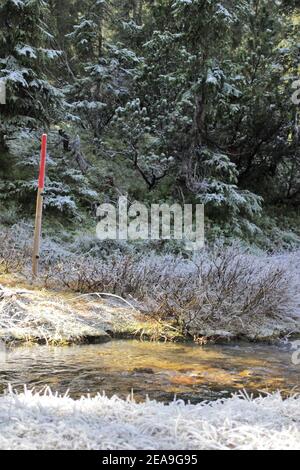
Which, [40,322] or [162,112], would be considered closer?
[40,322]

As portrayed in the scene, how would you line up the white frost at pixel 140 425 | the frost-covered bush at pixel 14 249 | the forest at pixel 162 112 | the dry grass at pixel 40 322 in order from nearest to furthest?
the white frost at pixel 140 425 < the dry grass at pixel 40 322 < the frost-covered bush at pixel 14 249 < the forest at pixel 162 112

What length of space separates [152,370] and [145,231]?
21.3 feet

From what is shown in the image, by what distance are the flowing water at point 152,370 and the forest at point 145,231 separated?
0.09ft

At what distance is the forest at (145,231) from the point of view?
274 centimetres

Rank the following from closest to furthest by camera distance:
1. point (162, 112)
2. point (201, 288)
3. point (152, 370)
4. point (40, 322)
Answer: point (152, 370)
point (40, 322)
point (201, 288)
point (162, 112)

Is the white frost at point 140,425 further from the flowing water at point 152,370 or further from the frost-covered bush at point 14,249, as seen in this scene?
the frost-covered bush at point 14,249

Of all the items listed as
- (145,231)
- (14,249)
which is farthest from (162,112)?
(14,249)

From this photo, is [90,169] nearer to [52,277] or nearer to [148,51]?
[148,51]

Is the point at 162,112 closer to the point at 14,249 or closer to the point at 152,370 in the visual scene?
the point at 14,249

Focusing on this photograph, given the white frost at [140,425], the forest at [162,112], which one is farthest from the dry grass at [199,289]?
the forest at [162,112]

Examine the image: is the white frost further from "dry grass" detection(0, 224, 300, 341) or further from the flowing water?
"dry grass" detection(0, 224, 300, 341)

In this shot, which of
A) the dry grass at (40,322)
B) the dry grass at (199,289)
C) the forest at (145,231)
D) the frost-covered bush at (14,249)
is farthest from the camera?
the frost-covered bush at (14,249)

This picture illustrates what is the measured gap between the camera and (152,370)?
14.5 ft

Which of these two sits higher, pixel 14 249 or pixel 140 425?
pixel 14 249
